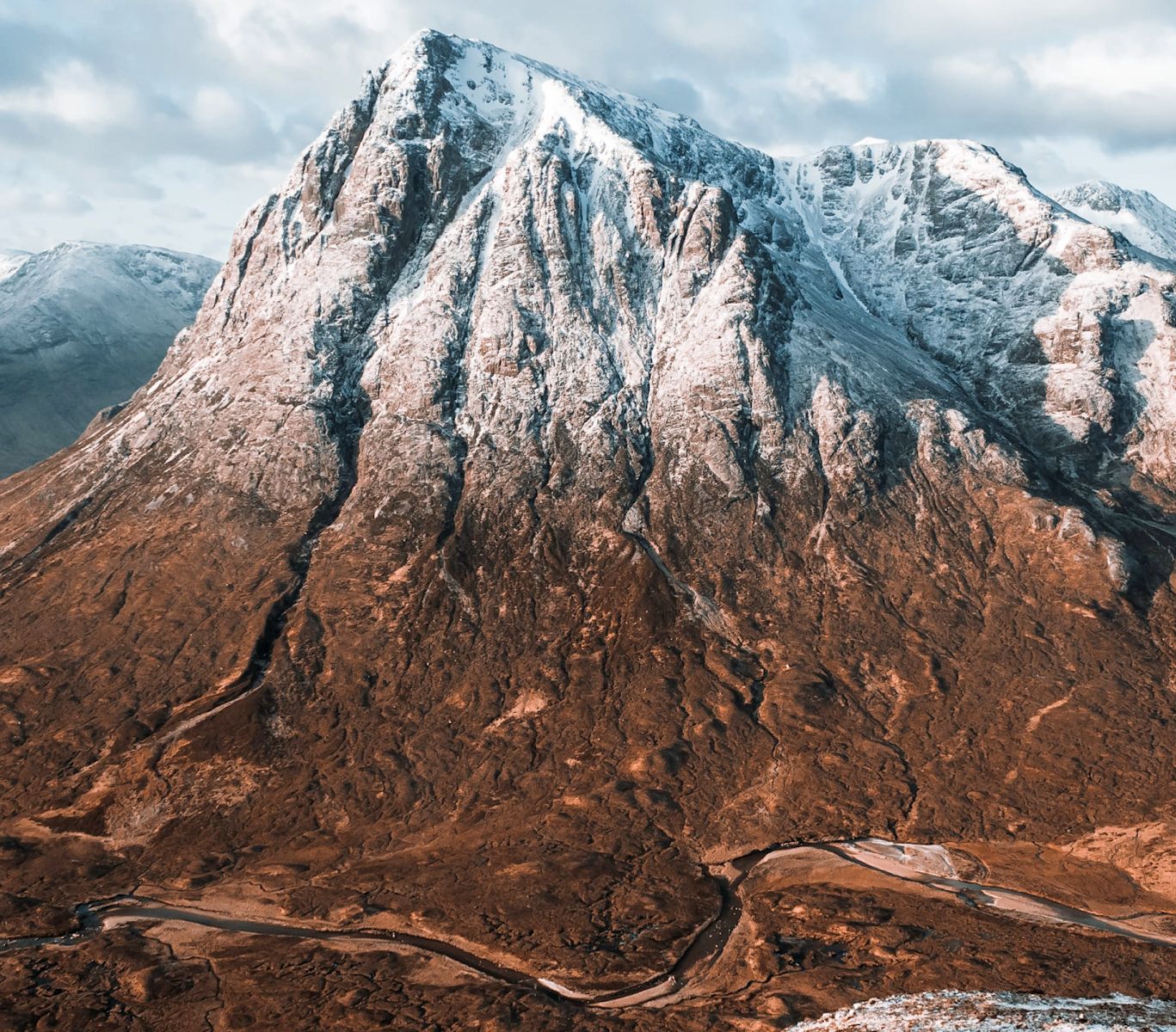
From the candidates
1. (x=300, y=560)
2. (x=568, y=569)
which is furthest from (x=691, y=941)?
(x=300, y=560)

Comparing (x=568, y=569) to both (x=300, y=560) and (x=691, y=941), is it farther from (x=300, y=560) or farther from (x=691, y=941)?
(x=691, y=941)

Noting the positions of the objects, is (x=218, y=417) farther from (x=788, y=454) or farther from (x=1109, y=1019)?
(x=1109, y=1019)

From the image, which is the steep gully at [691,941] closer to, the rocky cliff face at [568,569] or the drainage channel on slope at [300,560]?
the rocky cliff face at [568,569]

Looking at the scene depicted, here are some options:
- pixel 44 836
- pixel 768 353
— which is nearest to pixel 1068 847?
pixel 768 353

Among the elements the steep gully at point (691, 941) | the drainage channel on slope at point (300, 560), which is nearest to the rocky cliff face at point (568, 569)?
the drainage channel on slope at point (300, 560)

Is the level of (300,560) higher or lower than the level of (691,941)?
higher
